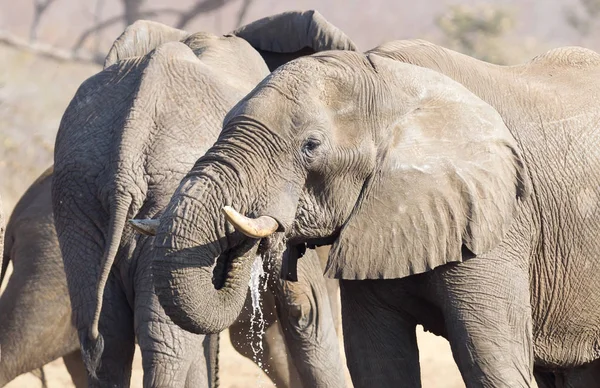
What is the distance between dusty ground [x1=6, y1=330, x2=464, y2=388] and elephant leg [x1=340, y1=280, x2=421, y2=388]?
3335mm

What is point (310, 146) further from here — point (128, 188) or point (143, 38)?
point (143, 38)

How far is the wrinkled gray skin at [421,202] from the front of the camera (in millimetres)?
2928

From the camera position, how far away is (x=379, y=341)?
346cm

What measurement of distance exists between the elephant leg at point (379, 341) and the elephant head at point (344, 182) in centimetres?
22

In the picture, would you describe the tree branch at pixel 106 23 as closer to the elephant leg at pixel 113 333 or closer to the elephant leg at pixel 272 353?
the elephant leg at pixel 272 353

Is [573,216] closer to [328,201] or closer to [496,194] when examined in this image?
[496,194]

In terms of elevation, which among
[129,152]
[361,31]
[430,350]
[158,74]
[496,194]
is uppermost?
[361,31]

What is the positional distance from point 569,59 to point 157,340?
57.3 inches

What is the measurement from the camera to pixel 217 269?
2979mm

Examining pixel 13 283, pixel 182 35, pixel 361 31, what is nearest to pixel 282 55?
pixel 182 35

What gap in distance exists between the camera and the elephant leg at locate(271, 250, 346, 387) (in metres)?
4.66

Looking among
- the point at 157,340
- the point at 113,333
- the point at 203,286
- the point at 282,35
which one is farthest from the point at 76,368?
the point at 203,286

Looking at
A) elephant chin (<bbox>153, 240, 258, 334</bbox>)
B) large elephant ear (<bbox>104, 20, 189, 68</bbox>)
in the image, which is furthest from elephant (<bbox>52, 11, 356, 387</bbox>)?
elephant chin (<bbox>153, 240, 258, 334</bbox>)

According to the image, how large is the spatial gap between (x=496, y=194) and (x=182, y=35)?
2.53 meters
